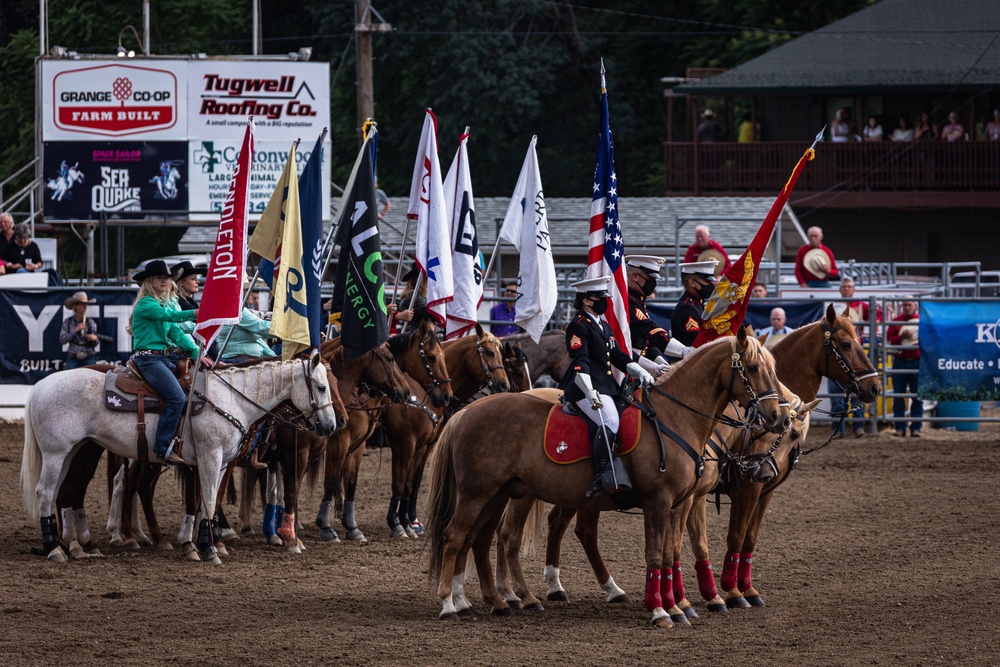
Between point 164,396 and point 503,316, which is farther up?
point 503,316

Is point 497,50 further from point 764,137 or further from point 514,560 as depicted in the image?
point 514,560

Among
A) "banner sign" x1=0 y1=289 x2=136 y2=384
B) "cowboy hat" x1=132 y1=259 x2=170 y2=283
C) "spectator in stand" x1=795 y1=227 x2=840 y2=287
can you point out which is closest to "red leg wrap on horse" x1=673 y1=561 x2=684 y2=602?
"cowboy hat" x1=132 y1=259 x2=170 y2=283

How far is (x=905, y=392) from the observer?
2102 centimetres

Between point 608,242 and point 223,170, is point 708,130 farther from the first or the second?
point 608,242

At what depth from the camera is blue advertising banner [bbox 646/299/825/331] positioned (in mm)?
20688

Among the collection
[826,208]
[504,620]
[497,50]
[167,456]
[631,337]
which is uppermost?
[497,50]

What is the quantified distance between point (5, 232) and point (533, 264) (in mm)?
11372

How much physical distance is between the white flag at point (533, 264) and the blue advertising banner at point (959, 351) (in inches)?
310

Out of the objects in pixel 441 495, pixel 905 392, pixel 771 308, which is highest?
pixel 771 308

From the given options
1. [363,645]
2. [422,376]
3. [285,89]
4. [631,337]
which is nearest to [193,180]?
[285,89]

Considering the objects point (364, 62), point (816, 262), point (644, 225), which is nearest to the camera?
point (816, 262)

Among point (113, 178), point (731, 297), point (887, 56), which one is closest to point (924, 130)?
point (887, 56)

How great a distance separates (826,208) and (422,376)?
83.0 feet

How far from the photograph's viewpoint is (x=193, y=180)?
88.6ft
